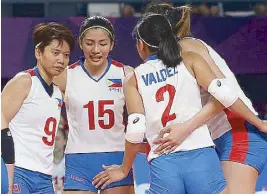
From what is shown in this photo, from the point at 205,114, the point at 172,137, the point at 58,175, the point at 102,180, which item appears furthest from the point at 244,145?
the point at 58,175

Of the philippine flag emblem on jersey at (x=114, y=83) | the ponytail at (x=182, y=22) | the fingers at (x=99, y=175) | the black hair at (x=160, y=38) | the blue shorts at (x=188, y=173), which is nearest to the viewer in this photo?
the blue shorts at (x=188, y=173)

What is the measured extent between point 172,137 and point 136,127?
19 cm

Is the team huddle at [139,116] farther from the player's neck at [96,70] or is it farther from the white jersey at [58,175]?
the white jersey at [58,175]

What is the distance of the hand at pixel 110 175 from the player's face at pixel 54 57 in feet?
1.86

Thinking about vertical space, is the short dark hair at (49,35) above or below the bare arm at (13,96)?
above

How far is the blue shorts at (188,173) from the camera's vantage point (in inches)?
132

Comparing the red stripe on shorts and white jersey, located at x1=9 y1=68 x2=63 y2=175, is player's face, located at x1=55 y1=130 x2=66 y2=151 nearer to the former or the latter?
white jersey, located at x1=9 y1=68 x2=63 y2=175

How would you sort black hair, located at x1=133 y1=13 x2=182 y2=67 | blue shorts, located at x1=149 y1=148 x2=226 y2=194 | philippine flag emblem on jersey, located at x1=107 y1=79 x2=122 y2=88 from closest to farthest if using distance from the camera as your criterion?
blue shorts, located at x1=149 y1=148 x2=226 y2=194
black hair, located at x1=133 y1=13 x2=182 y2=67
philippine flag emblem on jersey, located at x1=107 y1=79 x2=122 y2=88

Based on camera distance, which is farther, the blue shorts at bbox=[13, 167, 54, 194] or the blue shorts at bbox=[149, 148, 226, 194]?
the blue shorts at bbox=[13, 167, 54, 194]

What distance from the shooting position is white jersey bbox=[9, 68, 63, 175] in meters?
3.77

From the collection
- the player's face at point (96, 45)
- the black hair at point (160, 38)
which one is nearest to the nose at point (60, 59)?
the player's face at point (96, 45)

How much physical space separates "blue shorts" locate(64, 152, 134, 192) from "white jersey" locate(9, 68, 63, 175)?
1.17ft

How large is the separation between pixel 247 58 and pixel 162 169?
119 inches

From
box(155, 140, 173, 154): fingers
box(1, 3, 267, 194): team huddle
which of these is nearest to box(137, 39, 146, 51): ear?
box(1, 3, 267, 194): team huddle
